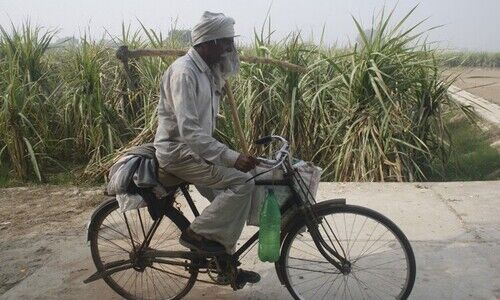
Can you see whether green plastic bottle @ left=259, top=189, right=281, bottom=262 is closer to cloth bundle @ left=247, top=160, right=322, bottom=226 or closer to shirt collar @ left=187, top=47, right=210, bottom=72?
cloth bundle @ left=247, top=160, right=322, bottom=226

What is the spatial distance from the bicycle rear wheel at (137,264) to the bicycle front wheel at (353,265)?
2.14 feet

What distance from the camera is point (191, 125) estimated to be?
2.56 m

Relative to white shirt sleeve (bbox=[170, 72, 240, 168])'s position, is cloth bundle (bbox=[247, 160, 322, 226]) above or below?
below

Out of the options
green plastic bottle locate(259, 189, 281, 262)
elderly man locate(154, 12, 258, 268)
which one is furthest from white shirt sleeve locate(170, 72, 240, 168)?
green plastic bottle locate(259, 189, 281, 262)

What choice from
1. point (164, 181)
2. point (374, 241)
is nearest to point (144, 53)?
point (164, 181)

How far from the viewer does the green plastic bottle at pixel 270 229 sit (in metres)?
2.69

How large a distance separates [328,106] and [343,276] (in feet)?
10.9

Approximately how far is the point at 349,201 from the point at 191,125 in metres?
2.66

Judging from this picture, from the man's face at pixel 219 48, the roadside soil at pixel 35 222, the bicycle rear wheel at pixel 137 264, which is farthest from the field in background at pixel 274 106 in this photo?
the man's face at pixel 219 48

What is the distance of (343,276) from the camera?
3.02 m

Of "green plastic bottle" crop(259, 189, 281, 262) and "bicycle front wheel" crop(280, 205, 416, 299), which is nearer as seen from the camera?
"green plastic bottle" crop(259, 189, 281, 262)

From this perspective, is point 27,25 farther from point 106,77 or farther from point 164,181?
point 164,181

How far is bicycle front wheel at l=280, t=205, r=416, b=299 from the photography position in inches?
110

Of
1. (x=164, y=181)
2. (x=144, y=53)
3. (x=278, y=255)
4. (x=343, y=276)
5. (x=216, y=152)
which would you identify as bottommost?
(x=343, y=276)
